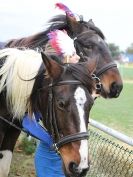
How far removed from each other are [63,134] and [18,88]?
54cm

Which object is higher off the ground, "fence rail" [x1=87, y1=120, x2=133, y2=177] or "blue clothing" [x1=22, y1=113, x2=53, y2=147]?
"blue clothing" [x1=22, y1=113, x2=53, y2=147]

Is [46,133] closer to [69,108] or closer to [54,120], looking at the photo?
[54,120]

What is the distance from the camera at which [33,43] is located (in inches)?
180

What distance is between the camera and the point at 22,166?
601 cm

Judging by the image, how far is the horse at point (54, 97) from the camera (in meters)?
2.79

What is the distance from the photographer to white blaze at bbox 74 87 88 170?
273 cm

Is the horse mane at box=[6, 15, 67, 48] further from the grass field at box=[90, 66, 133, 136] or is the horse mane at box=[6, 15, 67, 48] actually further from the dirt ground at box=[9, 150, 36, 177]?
the grass field at box=[90, 66, 133, 136]

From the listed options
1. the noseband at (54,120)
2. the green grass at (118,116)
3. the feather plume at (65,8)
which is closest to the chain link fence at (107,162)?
the feather plume at (65,8)

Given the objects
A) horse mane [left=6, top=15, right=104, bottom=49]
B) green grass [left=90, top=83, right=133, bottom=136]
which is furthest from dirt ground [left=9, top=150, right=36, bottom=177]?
green grass [left=90, top=83, right=133, bottom=136]

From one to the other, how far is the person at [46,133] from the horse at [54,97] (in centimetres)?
13

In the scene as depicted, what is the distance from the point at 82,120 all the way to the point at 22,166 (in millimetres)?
3377

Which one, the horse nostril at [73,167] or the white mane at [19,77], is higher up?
the white mane at [19,77]

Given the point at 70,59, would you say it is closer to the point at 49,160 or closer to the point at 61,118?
the point at 61,118

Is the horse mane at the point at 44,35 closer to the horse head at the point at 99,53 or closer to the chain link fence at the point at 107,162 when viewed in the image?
the horse head at the point at 99,53
